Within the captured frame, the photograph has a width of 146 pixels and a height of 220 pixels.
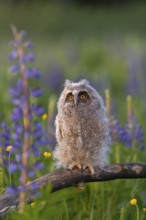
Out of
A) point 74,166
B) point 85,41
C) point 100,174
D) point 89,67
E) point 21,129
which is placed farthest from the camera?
point 85,41

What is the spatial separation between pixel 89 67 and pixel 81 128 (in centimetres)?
1044

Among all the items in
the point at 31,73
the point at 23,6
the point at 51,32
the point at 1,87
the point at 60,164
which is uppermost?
the point at 23,6

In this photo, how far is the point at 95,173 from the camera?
14.8 ft

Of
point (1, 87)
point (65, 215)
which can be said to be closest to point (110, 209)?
point (65, 215)

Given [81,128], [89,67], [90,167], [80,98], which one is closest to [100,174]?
[90,167]

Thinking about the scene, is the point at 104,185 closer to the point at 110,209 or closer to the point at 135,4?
the point at 110,209

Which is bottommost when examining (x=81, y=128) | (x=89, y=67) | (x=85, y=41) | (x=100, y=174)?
(x=100, y=174)

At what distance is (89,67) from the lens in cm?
1493

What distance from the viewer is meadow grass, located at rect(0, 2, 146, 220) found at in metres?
5.00

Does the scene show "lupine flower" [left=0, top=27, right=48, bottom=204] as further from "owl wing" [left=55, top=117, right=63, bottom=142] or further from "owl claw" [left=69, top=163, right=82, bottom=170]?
"owl claw" [left=69, top=163, right=82, bottom=170]

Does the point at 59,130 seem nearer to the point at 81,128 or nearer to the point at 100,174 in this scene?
the point at 81,128

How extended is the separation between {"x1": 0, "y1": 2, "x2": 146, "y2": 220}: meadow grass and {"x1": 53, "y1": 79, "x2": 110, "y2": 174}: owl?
0.68 ft

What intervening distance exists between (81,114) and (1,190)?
699 millimetres

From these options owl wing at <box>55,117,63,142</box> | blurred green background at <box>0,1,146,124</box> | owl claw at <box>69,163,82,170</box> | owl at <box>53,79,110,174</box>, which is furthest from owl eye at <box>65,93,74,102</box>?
blurred green background at <box>0,1,146,124</box>
